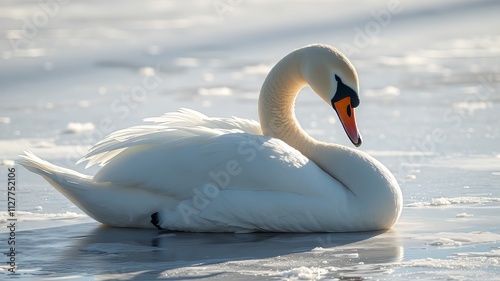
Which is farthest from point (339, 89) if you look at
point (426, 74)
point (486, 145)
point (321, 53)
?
point (426, 74)

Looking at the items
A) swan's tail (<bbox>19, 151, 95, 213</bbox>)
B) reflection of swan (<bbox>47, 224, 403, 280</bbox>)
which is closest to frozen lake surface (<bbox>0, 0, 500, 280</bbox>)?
reflection of swan (<bbox>47, 224, 403, 280</bbox>)

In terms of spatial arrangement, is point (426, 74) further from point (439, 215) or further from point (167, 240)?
point (167, 240)

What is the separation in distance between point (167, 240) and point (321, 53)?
5.68 ft

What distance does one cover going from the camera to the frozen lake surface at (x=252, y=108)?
6398mm

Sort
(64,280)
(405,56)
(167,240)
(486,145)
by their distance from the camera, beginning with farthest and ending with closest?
(405,56) < (486,145) < (167,240) < (64,280)

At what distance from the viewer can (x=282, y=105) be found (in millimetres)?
8062

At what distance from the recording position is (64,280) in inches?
231

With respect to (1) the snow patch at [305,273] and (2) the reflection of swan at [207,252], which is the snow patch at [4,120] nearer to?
(2) the reflection of swan at [207,252]

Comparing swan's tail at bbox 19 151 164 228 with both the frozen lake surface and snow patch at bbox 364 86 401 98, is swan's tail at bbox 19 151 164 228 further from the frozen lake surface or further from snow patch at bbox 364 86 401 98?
snow patch at bbox 364 86 401 98

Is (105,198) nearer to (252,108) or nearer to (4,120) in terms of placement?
(4,120)

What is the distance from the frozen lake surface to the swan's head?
0.81 metres

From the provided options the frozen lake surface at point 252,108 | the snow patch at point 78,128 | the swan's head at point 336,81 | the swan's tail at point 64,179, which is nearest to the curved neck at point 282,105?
the swan's head at point 336,81

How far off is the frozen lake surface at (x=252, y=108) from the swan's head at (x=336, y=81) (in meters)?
0.81

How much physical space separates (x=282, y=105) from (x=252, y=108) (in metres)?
4.47
